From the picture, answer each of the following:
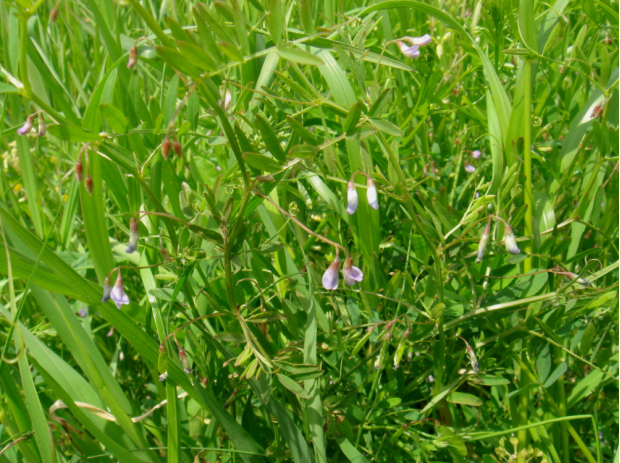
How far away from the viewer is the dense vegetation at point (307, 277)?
89 cm

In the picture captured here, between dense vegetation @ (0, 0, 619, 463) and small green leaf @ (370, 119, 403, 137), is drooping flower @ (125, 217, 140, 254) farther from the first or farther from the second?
small green leaf @ (370, 119, 403, 137)

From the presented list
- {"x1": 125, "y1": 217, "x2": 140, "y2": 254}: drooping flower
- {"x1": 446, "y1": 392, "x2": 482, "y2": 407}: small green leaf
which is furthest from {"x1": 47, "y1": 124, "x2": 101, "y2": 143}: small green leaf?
{"x1": 446, "y1": 392, "x2": 482, "y2": 407}: small green leaf

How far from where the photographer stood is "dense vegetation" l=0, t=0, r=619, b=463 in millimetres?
890

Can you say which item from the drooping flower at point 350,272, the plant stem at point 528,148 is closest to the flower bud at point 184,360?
the drooping flower at point 350,272

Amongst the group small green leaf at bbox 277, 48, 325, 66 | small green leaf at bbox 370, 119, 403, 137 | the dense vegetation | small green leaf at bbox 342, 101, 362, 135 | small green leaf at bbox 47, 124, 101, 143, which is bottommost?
the dense vegetation

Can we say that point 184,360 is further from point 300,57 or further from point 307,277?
point 300,57

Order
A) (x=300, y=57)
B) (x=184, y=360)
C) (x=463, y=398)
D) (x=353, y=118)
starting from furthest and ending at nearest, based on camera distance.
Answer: (x=463, y=398), (x=184, y=360), (x=353, y=118), (x=300, y=57)

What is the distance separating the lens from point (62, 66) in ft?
6.20

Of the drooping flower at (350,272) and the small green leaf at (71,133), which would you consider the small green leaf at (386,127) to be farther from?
the small green leaf at (71,133)

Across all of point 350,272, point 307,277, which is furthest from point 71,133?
point 307,277

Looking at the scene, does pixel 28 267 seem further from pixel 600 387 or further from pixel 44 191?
pixel 600 387

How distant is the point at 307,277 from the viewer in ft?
3.85

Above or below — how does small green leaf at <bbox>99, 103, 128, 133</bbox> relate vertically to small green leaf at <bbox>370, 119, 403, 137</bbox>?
above

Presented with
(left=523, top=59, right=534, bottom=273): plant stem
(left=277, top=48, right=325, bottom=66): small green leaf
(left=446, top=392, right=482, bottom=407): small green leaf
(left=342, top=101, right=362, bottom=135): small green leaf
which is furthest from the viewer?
(left=523, top=59, right=534, bottom=273): plant stem
